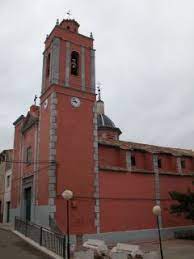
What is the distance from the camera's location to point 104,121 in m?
31.1

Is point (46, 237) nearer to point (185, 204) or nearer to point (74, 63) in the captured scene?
point (185, 204)

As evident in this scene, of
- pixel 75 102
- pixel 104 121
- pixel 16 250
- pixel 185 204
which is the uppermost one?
pixel 104 121

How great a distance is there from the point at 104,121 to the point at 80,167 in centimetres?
1262

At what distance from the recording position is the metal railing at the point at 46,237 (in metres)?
12.6

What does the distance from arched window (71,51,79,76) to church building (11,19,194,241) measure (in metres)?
0.07

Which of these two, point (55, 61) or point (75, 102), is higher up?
point (55, 61)

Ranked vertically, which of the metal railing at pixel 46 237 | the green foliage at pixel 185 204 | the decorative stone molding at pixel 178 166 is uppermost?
the decorative stone molding at pixel 178 166

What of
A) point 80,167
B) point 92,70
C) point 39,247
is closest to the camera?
point 39,247

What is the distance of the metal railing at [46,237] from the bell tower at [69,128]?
137cm

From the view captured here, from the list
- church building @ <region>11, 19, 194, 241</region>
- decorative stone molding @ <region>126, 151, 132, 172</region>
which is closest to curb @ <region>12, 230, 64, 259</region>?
church building @ <region>11, 19, 194, 241</region>

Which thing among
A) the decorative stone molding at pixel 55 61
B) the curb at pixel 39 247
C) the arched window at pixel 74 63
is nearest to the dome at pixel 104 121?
the arched window at pixel 74 63

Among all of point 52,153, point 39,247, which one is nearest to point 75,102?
point 52,153

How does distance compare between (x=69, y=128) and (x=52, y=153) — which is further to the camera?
(x=69, y=128)

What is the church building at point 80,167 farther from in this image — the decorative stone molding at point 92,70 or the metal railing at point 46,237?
the metal railing at point 46,237
